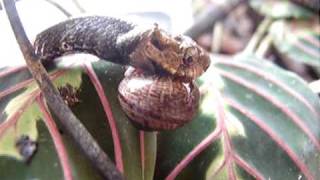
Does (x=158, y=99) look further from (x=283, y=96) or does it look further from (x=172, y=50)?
(x=283, y=96)

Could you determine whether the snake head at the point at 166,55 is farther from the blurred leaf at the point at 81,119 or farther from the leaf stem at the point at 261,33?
the leaf stem at the point at 261,33

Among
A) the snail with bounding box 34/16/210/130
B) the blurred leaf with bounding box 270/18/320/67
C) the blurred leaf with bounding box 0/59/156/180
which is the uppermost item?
the snail with bounding box 34/16/210/130

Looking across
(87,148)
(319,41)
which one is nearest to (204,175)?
(87,148)

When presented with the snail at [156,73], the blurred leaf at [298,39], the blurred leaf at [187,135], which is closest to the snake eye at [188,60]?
the snail at [156,73]

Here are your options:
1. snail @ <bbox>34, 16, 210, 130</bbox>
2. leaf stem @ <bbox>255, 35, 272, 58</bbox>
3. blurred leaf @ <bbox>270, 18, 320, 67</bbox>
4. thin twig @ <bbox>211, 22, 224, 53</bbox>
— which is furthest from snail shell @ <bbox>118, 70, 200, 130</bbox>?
thin twig @ <bbox>211, 22, 224, 53</bbox>

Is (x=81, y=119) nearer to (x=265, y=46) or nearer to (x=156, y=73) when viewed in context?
(x=156, y=73)

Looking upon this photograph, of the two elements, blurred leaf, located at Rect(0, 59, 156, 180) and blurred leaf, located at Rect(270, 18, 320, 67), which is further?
blurred leaf, located at Rect(270, 18, 320, 67)

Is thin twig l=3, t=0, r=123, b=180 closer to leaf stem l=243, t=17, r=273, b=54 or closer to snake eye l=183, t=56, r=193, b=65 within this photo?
snake eye l=183, t=56, r=193, b=65
